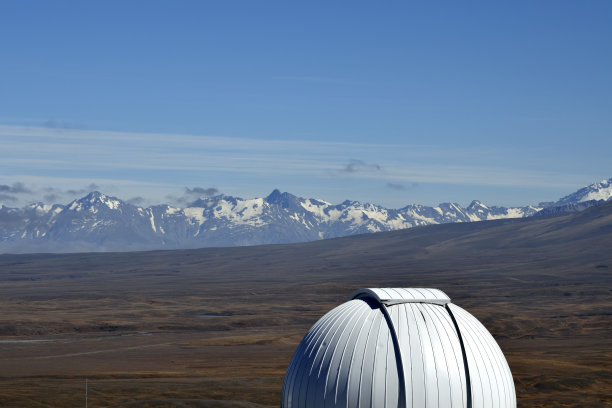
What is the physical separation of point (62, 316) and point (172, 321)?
24.5 metres

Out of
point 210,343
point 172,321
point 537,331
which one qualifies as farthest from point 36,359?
point 537,331

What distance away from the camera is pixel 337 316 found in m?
21.0

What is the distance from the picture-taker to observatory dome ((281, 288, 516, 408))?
19.0 metres

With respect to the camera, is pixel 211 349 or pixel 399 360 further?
pixel 211 349

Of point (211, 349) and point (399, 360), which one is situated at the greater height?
point (399, 360)

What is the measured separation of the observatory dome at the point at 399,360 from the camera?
62.3ft

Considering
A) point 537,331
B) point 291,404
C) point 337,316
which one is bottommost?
point 537,331

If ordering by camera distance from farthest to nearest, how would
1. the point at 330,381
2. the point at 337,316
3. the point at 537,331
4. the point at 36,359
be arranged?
the point at 537,331 < the point at 36,359 < the point at 337,316 < the point at 330,381

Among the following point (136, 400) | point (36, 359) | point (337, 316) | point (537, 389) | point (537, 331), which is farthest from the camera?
point (537, 331)

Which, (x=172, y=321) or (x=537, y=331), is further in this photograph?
(x=172, y=321)

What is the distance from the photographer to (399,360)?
19297 millimetres

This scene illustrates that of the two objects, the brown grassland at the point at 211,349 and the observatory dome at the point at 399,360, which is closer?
the observatory dome at the point at 399,360

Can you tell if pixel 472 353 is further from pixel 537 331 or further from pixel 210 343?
pixel 537 331

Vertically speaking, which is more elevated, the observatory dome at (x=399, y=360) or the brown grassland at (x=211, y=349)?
the observatory dome at (x=399, y=360)
